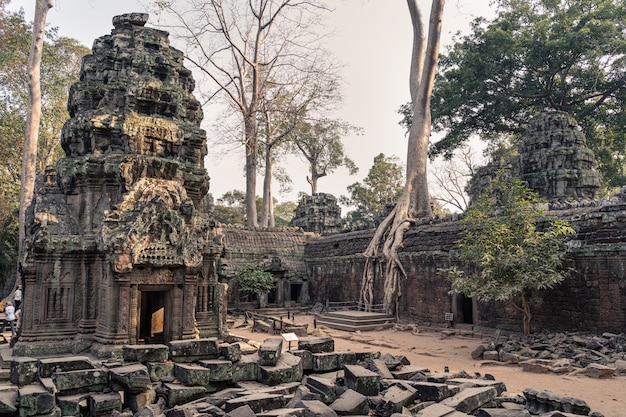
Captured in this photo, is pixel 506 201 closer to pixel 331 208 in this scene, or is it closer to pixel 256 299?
pixel 256 299

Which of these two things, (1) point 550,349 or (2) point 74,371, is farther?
(1) point 550,349

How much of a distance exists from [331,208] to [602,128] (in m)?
17.3

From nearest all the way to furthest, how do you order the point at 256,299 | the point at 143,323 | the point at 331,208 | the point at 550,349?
the point at 550,349 → the point at 143,323 → the point at 256,299 → the point at 331,208

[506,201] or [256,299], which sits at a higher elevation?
[506,201]

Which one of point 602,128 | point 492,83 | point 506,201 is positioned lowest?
point 506,201

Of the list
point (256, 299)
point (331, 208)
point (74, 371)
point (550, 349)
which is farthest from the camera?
point (331, 208)

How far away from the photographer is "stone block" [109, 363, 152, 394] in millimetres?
6031

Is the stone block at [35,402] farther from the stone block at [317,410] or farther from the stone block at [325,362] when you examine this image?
the stone block at [325,362]

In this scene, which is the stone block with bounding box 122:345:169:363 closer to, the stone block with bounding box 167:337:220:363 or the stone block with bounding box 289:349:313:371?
the stone block with bounding box 167:337:220:363

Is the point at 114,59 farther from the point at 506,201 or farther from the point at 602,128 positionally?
the point at 602,128

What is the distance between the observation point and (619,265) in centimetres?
1170

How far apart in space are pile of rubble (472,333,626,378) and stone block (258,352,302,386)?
526cm

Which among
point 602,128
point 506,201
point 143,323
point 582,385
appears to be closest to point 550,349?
point 582,385

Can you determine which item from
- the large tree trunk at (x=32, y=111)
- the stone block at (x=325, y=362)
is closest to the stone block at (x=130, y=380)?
the stone block at (x=325, y=362)
